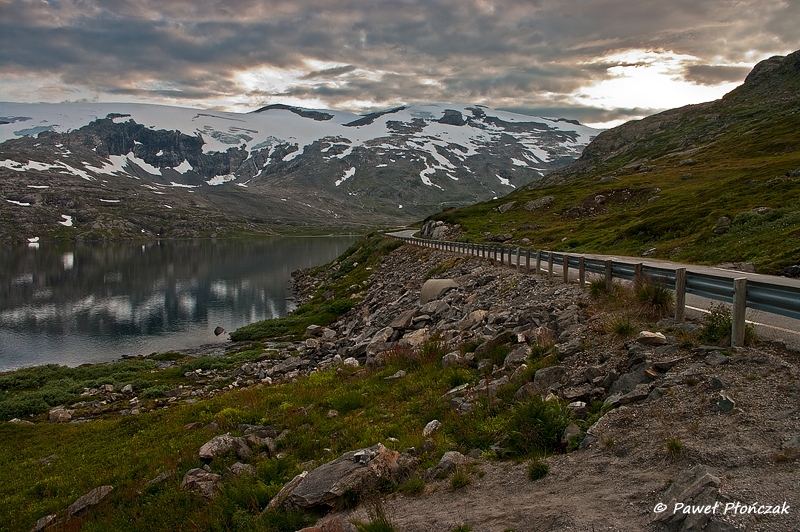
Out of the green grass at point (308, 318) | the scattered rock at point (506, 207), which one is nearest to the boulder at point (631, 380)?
the green grass at point (308, 318)

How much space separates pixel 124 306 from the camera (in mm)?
65250

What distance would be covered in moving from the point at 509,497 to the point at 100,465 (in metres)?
12.2

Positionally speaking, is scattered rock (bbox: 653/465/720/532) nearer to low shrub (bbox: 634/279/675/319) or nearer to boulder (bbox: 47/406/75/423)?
low shrub (bbox: 634/279/675/319)

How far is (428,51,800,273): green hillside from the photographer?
98.3 ft

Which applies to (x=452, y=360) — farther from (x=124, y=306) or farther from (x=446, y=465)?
(x=124, y=306)

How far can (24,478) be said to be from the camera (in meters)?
14.5

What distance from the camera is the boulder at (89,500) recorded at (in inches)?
441

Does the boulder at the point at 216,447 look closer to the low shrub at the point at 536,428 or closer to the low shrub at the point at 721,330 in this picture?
the low shrub at the point at 536,428

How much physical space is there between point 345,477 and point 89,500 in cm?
702

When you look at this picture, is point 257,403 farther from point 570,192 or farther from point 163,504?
point 570,192

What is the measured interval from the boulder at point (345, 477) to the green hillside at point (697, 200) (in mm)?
20135

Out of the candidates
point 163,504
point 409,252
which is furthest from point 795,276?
point 409,252

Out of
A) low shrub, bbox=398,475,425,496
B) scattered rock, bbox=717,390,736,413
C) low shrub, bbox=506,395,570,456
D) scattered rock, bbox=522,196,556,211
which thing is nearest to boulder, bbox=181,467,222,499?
low shrub, bbox=398,475,425,496

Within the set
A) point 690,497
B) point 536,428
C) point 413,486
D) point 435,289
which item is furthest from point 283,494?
point 435,289
